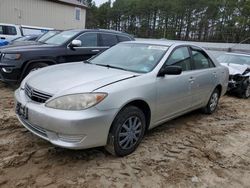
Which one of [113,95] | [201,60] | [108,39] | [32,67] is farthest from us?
[108,39]

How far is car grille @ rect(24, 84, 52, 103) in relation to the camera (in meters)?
3.16

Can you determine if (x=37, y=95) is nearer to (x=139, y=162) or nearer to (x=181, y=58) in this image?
(x=139, y=162)

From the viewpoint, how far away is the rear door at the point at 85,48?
712 centimetres

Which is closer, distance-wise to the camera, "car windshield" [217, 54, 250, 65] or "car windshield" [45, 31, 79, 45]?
"car windshield" [45, 31, 79, 45]

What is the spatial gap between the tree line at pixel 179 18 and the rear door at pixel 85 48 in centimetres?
2652

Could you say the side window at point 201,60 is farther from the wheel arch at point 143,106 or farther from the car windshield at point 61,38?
the car windshield at point 61,38

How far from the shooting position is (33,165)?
3180 mm

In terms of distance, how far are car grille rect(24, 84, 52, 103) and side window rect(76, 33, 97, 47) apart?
416 cm

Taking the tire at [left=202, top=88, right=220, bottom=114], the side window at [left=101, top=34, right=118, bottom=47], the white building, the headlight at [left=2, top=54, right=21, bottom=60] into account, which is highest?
the white building

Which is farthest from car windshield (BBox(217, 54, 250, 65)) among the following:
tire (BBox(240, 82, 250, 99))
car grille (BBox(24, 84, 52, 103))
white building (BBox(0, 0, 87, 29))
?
white building (BBox(0, 0, 87, 29))

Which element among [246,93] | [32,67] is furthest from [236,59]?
[32,67]

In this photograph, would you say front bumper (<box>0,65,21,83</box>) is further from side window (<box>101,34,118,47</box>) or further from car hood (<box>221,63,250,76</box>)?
car hood (<box>221,63,250,76</box>)

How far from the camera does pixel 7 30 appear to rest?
1479cm

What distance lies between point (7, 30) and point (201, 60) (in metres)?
12.7
